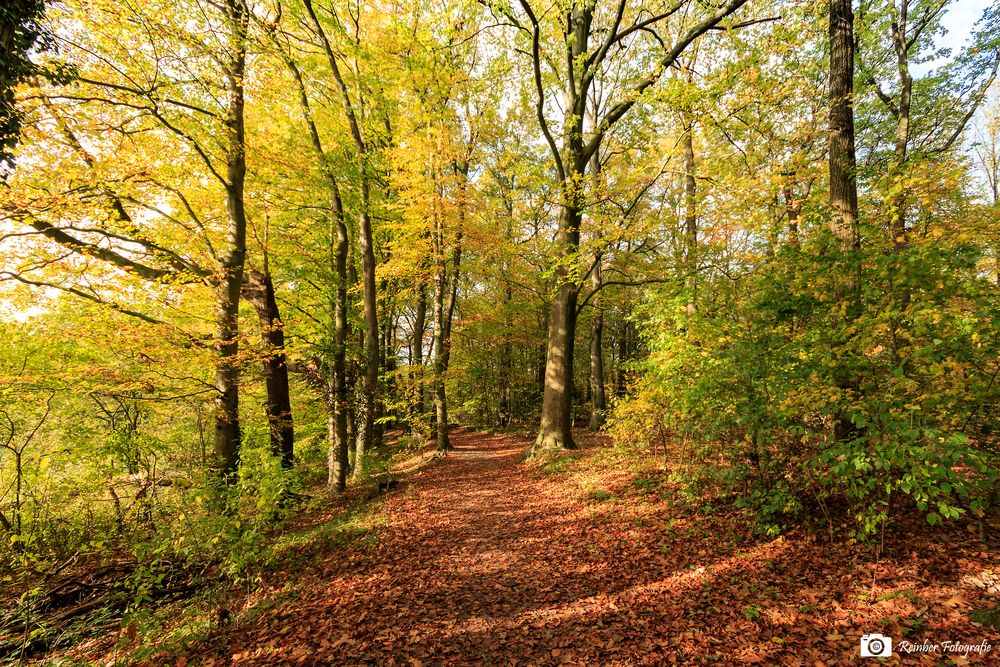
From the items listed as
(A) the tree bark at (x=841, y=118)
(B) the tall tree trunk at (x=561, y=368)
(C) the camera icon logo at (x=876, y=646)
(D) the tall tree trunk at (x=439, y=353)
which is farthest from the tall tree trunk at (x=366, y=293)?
(C) the camera icon logo at (x=876, y=646)

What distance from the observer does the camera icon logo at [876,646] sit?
10.2 feet

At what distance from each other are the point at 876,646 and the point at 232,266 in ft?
38.8

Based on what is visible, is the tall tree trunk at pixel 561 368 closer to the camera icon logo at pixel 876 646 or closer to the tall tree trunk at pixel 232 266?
the tall tree trunk at pixel 232 266

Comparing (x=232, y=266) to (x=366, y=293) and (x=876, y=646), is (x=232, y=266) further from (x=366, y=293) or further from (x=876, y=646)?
(x=876, y=646)

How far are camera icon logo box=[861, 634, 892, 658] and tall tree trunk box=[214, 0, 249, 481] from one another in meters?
10.1

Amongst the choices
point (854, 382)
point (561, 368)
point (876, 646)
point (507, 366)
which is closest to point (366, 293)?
point (561, 368)

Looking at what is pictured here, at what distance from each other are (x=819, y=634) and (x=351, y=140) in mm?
14252

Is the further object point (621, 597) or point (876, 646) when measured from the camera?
point (621, 597)

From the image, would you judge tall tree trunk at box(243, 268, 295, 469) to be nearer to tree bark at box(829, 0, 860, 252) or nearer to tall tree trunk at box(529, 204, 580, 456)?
tall tree trunk at box(529, 204, 580, 456)

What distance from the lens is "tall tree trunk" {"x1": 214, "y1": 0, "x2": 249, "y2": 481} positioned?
8.17 meters

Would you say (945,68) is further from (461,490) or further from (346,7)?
(461,490)

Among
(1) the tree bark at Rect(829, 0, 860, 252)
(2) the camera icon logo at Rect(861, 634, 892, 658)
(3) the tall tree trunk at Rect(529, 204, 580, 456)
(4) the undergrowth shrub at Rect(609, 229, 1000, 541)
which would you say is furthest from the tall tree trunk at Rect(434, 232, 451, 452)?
(2) the camera icon logo at Rect(861, 634, 892, 658)

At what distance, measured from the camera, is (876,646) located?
3172 mm

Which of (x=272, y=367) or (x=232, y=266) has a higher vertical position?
(x=232, y=266)
